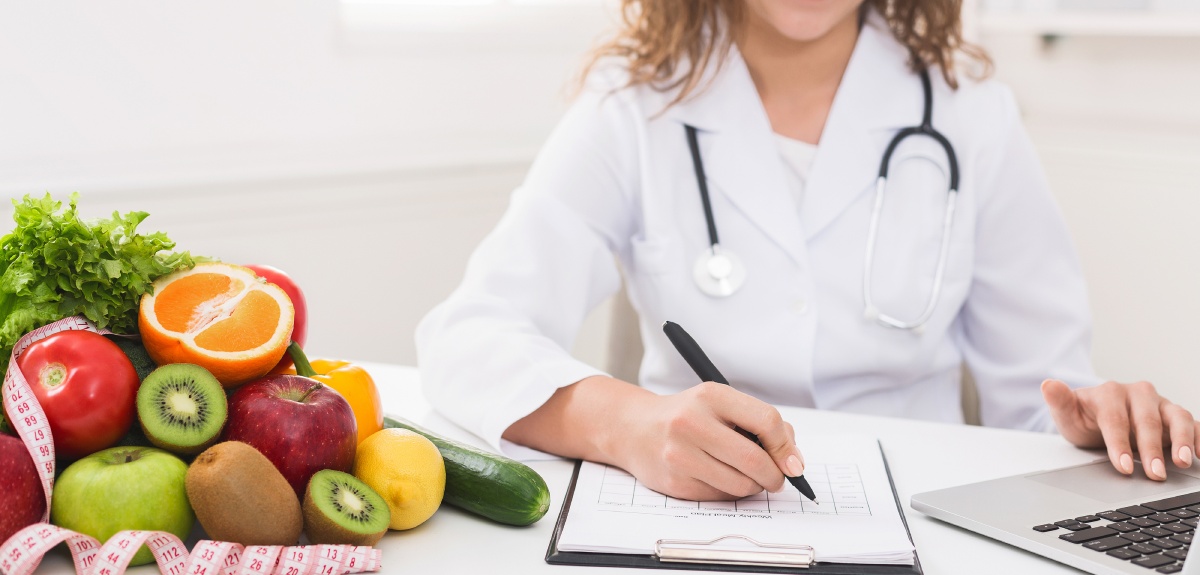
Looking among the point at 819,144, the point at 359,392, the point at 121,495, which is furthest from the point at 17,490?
the point at 819,144

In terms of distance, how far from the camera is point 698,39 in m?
1.56

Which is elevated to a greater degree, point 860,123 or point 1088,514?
point 860,123

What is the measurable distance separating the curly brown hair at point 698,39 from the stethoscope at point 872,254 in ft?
0.38

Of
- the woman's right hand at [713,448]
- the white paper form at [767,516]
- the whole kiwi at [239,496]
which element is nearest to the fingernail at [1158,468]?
the white paper form at [767,516]

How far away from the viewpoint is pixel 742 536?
2.70ft

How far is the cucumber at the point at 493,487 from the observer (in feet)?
2.81

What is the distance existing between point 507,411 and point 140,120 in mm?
1310

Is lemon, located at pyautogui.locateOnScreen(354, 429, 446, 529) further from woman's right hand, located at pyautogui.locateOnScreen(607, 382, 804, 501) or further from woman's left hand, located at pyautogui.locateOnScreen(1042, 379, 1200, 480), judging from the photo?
woman's left hand, located at pyautogui.locateOnScreen(1042, 379, 1200, 480)

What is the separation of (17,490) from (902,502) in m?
0.70

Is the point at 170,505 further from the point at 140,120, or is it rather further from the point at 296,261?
the point at 296,261

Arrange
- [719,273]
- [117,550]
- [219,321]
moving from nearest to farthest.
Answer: [117,550]
[219,321]
[719,273]

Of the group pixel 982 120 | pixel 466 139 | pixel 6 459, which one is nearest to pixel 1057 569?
pixel 6 459

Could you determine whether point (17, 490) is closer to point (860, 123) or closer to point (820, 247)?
point (820, 247)

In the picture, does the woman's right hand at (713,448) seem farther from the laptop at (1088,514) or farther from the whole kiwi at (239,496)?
the whole kiwi at (239,496)
